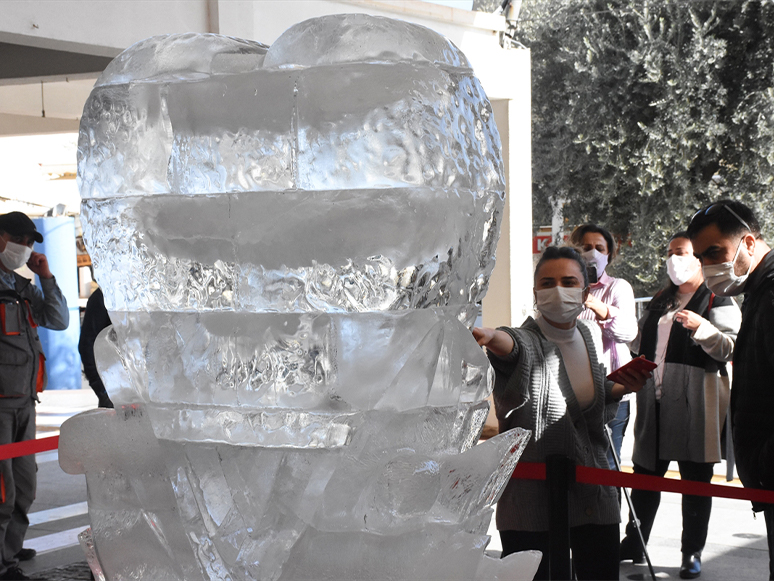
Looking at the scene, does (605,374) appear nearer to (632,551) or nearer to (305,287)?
(632,551)

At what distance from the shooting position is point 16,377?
4047 mm

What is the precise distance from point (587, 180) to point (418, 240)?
51.8ft

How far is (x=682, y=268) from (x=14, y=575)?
3674 mm

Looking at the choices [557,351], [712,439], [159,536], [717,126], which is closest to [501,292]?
[712,439]

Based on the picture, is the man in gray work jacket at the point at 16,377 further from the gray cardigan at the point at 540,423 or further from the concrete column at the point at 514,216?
the concrete column at the point at 514,216

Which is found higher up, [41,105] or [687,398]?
[41,105]

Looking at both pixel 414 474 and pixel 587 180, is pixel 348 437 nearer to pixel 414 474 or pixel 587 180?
pixel 414 474

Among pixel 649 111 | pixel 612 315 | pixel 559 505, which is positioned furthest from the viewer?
pixel 649 111

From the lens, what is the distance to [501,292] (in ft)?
24.1

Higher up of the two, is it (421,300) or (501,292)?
(421,300)

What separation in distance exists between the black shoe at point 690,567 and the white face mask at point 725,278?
1.49 m

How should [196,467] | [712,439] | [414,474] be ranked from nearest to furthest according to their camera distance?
[414,474] < [196,467] < [712,439]

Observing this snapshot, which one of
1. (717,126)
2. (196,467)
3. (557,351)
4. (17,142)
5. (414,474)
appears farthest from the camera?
(717,126)

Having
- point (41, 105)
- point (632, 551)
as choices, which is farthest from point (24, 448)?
point (41, 105)
